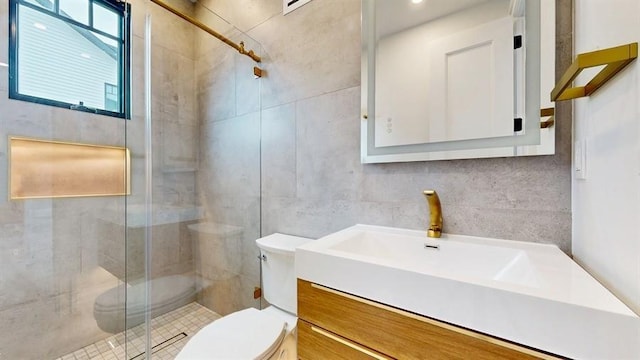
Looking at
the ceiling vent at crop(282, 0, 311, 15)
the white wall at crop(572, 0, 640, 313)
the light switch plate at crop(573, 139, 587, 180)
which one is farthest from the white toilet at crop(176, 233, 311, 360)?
the ceiling vent at crop(282, 0, 311, 15)

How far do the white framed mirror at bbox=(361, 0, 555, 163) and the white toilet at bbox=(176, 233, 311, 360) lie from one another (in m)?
0.69

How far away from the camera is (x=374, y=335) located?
25.5 inches

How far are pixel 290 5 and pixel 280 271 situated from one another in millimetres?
1560

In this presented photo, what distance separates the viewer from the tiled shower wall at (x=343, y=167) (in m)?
0.83

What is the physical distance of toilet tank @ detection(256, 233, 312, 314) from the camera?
3.98 feet

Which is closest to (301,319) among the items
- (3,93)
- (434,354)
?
(434,354)

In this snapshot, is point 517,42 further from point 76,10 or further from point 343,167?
point 76,10

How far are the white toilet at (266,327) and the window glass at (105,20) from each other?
73.7 inches

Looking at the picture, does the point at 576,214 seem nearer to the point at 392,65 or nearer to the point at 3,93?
the point at 392,65

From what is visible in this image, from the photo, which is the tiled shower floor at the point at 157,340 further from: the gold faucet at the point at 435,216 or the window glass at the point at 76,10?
the window glass at the point at 76,10

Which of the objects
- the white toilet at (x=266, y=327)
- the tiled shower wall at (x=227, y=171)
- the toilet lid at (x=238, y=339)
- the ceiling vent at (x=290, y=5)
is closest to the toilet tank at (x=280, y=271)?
the white toilet at (x=266, y=327)

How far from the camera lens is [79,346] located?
58.2 inches

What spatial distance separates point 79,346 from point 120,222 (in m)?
0.78

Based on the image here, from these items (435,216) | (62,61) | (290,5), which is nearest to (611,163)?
(435,216)
